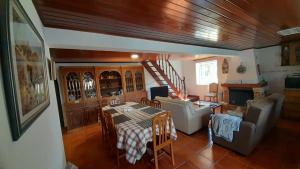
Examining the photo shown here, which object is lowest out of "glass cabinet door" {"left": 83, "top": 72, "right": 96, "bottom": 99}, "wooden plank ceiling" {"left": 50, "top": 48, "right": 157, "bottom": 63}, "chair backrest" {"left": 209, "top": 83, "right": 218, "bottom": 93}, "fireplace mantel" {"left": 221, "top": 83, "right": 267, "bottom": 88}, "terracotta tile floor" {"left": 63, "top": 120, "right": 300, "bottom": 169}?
"terracotta tile floor" {"left": 63, "top": 120, "right": 300, "bottom": 169}

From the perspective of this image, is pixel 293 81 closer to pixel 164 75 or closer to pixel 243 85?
pixel 243 85

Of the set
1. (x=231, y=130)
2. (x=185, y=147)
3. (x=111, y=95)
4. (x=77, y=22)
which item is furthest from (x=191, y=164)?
(x=111, y=95)

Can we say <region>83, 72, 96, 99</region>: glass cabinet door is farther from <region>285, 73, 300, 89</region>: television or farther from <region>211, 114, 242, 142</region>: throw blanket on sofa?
<region>285, 73, 300, 89</region>: television

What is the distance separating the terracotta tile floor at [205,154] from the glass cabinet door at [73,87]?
1348mm

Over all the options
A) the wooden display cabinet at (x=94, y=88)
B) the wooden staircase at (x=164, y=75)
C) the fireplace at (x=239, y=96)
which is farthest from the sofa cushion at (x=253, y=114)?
the wooden staircase at (x=164, y=75)

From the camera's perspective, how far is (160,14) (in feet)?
5.39

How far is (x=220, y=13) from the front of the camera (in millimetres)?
1735

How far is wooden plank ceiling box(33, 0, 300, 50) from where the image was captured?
138 centimetres

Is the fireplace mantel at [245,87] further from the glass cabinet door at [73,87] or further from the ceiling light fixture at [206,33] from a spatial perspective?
the glass cabinet door at [73,87]

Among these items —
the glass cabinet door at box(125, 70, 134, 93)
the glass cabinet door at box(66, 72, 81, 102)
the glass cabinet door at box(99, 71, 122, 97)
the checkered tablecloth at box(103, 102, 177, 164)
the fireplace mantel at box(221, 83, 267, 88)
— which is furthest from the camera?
the glass cabinet door at box(125, 70, 134, 93)

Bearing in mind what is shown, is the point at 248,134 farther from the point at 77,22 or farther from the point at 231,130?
the point at 77,22

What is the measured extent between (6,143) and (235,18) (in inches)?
100

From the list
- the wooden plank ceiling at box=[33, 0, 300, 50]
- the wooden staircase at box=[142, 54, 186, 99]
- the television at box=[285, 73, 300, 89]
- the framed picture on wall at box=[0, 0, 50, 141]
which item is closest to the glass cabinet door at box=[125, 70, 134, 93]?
the wooden staircase at box=[142, 54, 186, 99]

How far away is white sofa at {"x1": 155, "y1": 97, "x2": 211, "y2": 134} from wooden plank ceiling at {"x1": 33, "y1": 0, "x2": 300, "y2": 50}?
1810 millimetres
